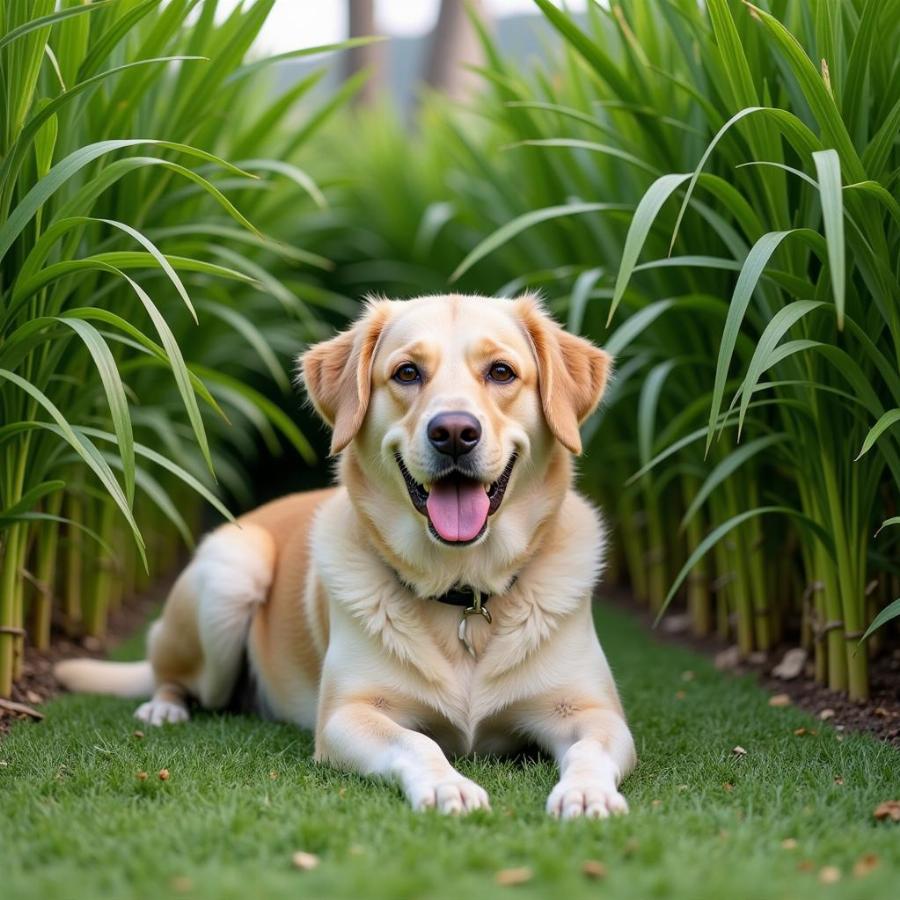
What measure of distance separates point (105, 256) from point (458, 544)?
3.26 feet

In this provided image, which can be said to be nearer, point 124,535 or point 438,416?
point 438,416

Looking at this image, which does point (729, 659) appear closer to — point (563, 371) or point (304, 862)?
point (563, 371)

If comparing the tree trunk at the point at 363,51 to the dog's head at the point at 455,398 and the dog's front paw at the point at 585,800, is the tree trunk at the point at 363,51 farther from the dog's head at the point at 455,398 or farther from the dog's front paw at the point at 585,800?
the dog's front paw at the point at 585,800

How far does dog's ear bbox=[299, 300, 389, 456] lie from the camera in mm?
2727

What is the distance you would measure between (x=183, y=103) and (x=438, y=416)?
1328 mm

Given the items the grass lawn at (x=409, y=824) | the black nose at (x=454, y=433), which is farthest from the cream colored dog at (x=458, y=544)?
the grass lawn at (x=409, y=824)

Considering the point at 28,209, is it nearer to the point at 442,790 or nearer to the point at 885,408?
the point at 442,790

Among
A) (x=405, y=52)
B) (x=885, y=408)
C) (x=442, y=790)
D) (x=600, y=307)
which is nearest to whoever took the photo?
(x=442, y=790)

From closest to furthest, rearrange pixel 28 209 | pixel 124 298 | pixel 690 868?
1. pixel 690 868
2. pixel 28 209
3. pixel 124 298

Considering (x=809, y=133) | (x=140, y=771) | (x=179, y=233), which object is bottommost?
(x=140, y=771)

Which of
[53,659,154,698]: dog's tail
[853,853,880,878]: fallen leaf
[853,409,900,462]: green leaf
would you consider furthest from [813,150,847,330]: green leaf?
[53,659,154,698]: dog's tail

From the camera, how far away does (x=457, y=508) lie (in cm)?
254

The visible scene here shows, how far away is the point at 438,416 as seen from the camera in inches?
96.0

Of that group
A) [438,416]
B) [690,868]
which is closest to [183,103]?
[438,416]
